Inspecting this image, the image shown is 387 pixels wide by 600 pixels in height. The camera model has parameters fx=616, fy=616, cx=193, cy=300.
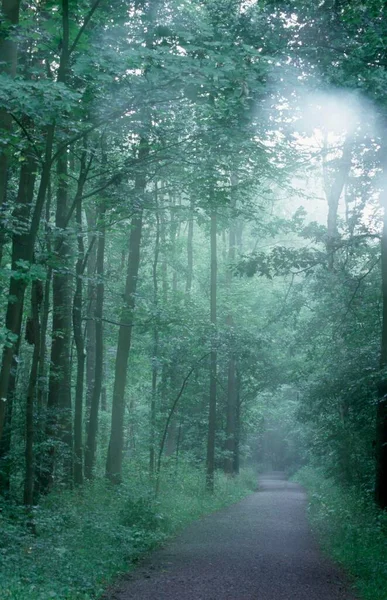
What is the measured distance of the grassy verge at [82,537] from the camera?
24.3ft

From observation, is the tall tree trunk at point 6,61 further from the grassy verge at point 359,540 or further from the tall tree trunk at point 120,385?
the grassy verge at point 359,540

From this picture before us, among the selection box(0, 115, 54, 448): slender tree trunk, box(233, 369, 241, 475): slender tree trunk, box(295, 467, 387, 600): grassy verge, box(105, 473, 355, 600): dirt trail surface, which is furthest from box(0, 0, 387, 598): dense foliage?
box(233, 369, 241, 475): slender tree trunk

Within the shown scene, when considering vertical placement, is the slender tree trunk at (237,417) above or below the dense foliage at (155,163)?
below

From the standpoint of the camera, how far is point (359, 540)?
11211 millimetres

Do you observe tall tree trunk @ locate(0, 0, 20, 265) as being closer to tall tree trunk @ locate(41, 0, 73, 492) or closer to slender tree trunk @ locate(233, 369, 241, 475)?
tall tree trunk @ locate(41, 0, 73, 492)

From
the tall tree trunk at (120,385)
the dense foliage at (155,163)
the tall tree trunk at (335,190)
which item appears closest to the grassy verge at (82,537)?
the dense foliage at (155,163)

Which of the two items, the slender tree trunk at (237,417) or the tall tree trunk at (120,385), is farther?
the slender tree trunk at (237,417)

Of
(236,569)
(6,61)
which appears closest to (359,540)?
(236,569)

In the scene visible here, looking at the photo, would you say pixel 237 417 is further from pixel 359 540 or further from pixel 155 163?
pixel 155 163

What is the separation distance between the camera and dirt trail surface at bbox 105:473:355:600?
817cm

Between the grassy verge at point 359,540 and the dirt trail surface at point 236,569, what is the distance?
0.29m

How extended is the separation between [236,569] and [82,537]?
8.27ft

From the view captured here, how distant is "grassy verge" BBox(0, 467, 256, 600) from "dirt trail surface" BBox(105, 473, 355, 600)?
0.35 m

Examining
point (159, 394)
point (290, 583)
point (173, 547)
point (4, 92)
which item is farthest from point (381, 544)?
point (159, 394)
